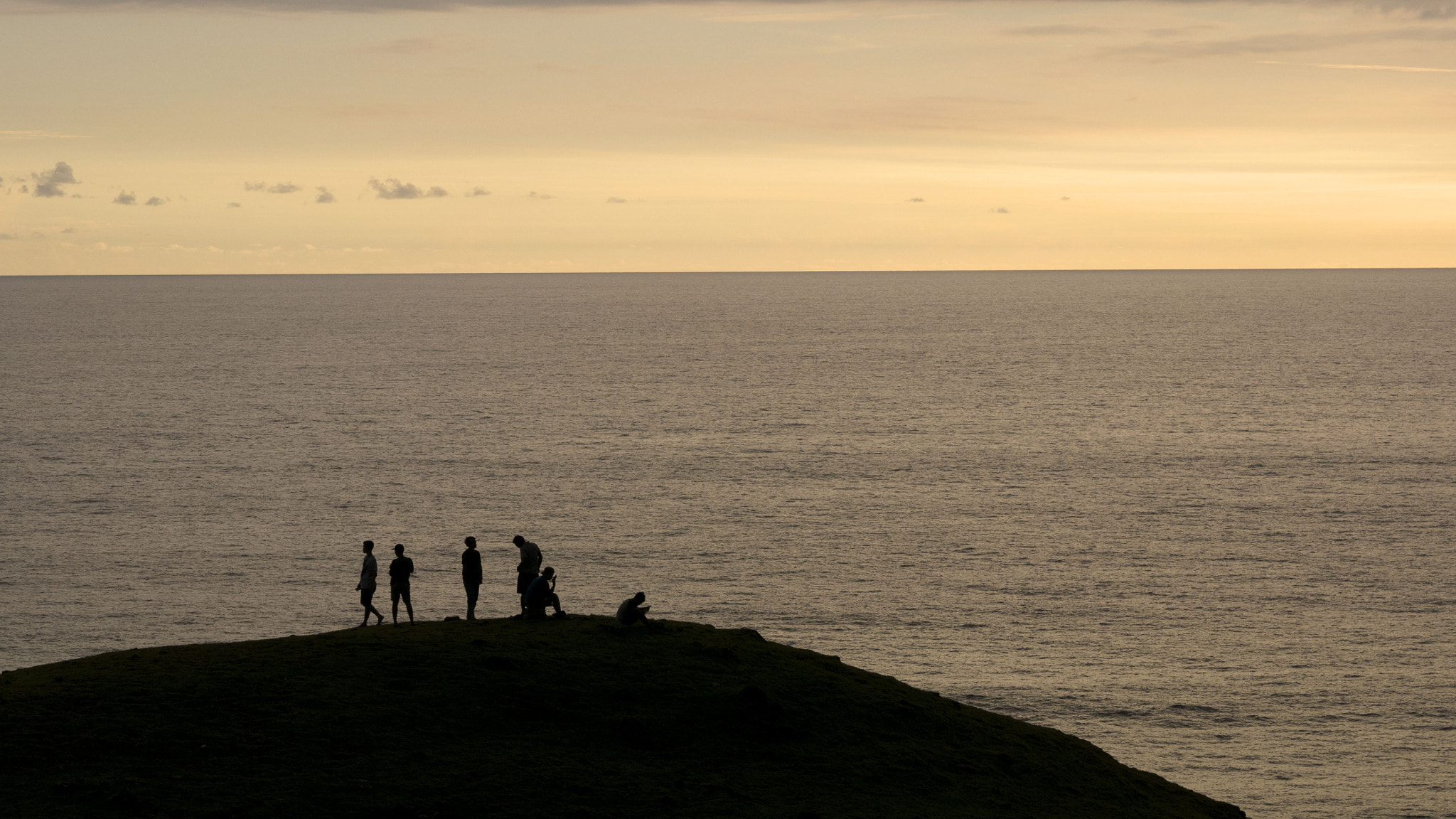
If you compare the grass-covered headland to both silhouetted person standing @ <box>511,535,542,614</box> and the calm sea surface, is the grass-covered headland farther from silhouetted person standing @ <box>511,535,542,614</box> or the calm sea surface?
the calm sea surface

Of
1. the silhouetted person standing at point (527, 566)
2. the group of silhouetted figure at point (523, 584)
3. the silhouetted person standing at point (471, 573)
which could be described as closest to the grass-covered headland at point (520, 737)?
the group of silhouetted figure at point (523, 584)

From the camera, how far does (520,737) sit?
30969 mm

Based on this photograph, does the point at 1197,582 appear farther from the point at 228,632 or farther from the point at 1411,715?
the point at 228,632

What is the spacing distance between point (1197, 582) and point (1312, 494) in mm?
33885

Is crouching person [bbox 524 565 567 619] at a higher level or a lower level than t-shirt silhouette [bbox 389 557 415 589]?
lower

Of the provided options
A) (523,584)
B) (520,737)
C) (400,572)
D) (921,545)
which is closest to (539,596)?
(523,584)

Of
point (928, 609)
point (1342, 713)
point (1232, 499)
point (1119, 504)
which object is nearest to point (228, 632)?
point (928, 609)

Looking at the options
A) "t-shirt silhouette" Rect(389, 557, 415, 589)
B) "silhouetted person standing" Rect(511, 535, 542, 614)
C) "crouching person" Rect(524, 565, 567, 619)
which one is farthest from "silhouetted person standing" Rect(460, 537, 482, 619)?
"t-shirt silhouette" Rect(389, 557, 415, 589)

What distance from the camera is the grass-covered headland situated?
2753 centimetres

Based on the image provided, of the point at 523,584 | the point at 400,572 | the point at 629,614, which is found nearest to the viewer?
the point at 400,572

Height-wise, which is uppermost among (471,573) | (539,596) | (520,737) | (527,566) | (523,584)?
(527,566)

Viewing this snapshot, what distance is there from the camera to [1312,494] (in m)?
118

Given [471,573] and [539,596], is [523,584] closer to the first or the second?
[539,596]

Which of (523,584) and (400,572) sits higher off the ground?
(400,572)
